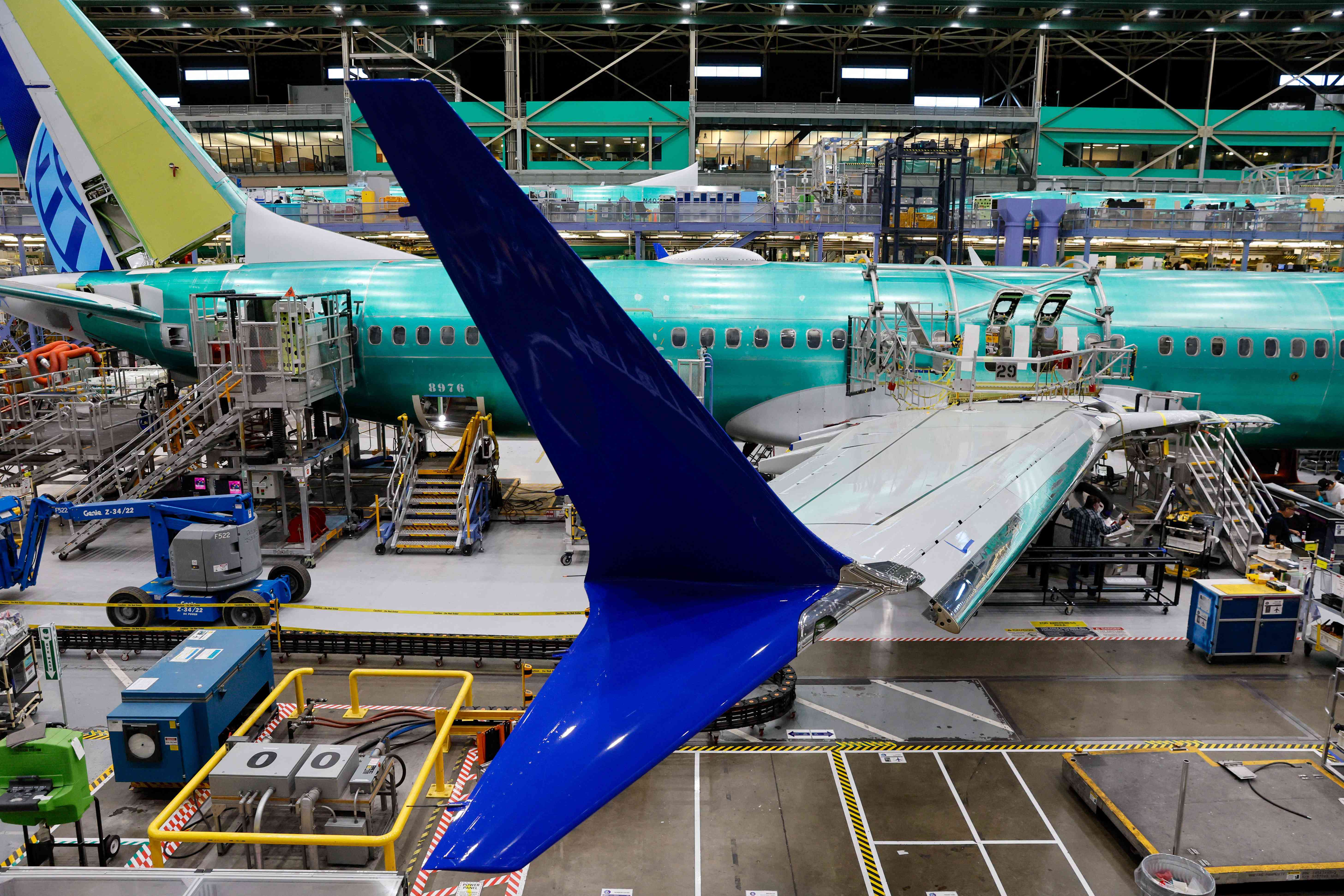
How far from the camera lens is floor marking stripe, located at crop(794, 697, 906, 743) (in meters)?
12.6

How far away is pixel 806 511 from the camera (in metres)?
8.93

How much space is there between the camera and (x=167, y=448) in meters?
21.0

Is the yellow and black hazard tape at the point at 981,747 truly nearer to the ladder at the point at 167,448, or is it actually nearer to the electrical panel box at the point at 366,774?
the electrical panel box at the point at 366,774

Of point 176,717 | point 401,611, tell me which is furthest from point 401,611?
point 176,717

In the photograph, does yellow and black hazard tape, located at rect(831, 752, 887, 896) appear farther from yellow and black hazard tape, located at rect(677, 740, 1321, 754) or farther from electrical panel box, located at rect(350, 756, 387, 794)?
electrical panel box, located at rect(350, 756, 387, 794)

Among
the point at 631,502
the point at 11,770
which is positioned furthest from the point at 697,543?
the point at 11,770

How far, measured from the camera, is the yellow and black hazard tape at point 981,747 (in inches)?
480

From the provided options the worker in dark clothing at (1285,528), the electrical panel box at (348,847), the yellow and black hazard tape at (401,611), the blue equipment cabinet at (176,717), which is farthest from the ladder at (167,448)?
the worker in dark clothing at (1285,528)

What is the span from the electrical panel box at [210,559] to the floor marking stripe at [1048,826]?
12.8 metres

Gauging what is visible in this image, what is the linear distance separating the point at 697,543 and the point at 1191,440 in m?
16.8

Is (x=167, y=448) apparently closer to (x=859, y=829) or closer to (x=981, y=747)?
(x=859, y=829)

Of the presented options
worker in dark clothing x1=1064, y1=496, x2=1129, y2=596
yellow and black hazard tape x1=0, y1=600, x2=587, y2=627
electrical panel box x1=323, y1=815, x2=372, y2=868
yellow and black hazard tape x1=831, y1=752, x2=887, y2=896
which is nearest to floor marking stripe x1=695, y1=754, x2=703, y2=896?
yellow and black hazard tape x1=831, y1=752, x2=887, y2=896

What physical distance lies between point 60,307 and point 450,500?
35.3 ft

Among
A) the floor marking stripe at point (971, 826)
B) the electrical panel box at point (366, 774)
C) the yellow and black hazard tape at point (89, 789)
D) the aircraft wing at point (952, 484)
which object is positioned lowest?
the yellow and black hazard tape at point (89, 789)
